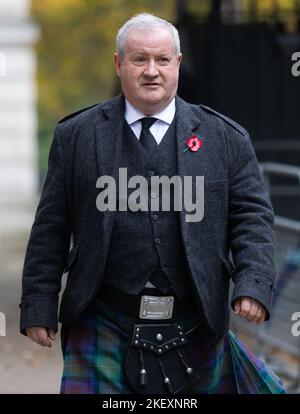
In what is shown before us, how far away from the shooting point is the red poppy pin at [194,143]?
4566 mm

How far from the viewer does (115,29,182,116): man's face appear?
14.5ft

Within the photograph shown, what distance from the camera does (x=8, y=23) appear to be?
95.7 ft

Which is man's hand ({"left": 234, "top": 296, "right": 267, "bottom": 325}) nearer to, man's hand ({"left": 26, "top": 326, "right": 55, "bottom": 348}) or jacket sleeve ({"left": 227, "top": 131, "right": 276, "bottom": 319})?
jacket sleeve ({"left": 227, "top": 131, "right": 276, "bottom": 319})

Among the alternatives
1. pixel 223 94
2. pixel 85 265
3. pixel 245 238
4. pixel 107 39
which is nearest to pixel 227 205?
pixel 245 238

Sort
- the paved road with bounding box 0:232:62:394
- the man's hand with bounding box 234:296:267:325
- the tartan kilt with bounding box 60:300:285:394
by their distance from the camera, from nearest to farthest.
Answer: the man's hand with bounding box 234:296:267:325, the tartan kilt with bounding box 60:300:285:394, the paved road with bounding box 0:232:62:394

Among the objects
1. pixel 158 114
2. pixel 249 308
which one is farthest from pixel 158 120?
pixel 249 308

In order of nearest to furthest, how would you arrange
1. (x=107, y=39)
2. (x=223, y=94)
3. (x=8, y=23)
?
(x=223, y=94)
(x=8, y=23)
(x=107, y=39)

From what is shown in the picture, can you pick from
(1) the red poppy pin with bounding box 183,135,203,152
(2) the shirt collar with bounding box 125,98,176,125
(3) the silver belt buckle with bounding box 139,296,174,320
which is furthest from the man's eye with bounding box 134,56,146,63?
(3) the silver belt buckle with bounding box 139,296,174,320

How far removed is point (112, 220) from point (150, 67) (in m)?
0.54

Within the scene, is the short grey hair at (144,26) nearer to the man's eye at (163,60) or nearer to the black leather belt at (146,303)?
the man's eye at (163,60)

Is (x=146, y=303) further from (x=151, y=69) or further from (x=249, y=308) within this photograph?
(x=151, y=69)

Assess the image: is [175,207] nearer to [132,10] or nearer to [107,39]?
[132,10]

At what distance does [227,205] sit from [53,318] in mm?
737

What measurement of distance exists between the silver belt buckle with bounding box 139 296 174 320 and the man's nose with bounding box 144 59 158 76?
0.77 meters
